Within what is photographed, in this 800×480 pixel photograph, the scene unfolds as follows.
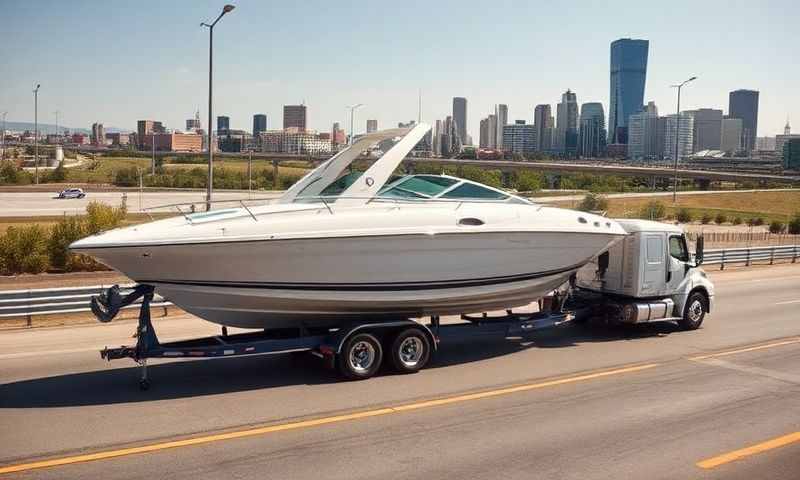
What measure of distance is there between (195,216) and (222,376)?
2368 mm

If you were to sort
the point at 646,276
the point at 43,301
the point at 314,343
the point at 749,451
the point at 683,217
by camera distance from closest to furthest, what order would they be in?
the point at 749,451, the point at 314,343, the point at 646,276, the point at 43,301, the point at 683,217

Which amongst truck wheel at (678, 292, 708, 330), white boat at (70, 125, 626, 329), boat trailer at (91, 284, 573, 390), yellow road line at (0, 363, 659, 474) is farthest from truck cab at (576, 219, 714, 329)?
boat trailer at (91, 284, 573, 390)

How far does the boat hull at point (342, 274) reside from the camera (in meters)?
9.66

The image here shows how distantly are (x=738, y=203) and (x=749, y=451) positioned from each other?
76.3 m

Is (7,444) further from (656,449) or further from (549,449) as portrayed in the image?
(656,449)

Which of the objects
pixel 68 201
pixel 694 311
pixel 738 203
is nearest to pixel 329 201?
pixel 694 311

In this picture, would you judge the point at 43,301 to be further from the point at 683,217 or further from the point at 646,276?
the point at 683,217

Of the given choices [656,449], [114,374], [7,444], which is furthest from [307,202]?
[656,449]

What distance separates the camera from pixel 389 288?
10.8 meters

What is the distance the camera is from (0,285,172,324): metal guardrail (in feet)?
46.7

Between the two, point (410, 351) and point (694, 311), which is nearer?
point (410, 351)

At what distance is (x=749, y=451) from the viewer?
802 cm

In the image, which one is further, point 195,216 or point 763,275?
point 763,275

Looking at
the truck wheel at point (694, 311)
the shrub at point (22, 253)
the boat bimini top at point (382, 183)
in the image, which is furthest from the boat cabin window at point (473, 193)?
the shrub at point (22, 253)
